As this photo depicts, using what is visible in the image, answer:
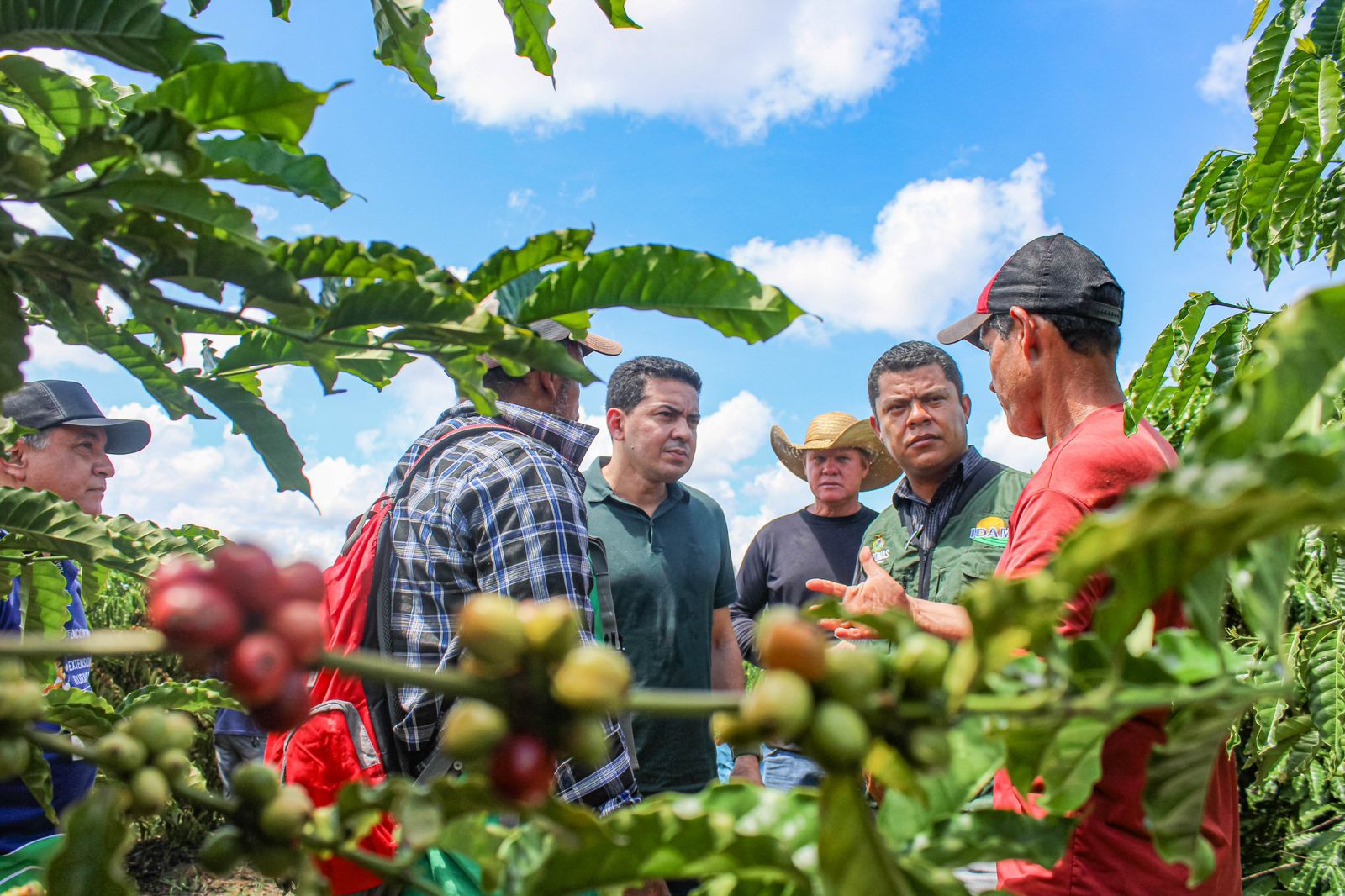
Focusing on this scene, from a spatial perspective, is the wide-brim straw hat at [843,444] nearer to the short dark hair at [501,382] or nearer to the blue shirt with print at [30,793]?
the short dark hair at [501,382]

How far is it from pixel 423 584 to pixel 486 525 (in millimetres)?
214

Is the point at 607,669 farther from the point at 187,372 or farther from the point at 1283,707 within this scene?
the point at 1283,707

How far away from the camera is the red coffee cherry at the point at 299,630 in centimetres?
49

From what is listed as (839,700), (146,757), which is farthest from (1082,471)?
(146,757)

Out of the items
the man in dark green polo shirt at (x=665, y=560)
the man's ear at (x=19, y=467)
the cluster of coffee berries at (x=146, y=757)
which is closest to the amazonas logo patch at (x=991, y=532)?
the man in dark green polo shirt at (x=665, y=560)

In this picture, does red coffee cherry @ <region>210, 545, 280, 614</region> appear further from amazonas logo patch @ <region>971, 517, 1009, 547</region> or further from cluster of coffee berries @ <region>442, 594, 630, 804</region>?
amazonas logo patch @ <region>971, 517, 1009, 547</region>

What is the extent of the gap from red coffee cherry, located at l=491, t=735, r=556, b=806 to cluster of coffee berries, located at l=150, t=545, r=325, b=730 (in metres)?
0.11

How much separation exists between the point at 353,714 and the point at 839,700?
2.03m

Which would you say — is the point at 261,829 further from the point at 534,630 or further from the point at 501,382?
the point at 501,382

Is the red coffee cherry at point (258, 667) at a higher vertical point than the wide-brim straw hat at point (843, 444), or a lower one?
lower

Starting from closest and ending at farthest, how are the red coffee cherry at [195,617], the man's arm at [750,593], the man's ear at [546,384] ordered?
the red coffee cherry at [195,617], the man's ear at [546,384], the man's arm at [750,593]

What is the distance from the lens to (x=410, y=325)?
2.84ft

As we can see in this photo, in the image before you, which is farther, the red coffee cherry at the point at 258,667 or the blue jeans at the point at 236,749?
the blue jeans at the point at 236,749

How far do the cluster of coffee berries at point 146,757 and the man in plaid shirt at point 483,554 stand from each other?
66.1 inches
